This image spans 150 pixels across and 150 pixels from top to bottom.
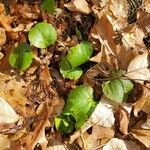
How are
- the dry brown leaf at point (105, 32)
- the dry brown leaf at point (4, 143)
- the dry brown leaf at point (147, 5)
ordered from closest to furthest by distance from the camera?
the dry brown leaf at point (4, 143) < the dry brown leaf at point (105, 32) < the dry brown leaf at point (147, 5)

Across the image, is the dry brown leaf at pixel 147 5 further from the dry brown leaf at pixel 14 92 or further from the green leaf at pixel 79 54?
the dry brown leaf at pixel 14 92

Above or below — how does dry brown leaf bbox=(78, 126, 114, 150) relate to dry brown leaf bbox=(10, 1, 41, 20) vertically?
below

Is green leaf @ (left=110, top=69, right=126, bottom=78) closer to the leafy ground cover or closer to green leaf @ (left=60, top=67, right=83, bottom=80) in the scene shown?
the leafy ground cover

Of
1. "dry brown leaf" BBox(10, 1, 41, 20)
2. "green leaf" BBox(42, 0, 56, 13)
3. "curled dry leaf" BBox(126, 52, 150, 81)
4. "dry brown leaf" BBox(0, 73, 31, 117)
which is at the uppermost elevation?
"green leaf" BBox(42, 0, 56, 13)

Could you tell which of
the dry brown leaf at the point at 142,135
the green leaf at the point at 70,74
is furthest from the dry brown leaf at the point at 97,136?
the green leaf at the point at 70,74

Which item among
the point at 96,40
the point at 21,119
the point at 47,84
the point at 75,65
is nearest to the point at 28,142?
the point at 21,119

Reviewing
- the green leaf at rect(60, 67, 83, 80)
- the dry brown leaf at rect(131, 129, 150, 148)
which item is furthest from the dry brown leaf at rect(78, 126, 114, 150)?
the green leaf at rect(60, 67, 83, 80)

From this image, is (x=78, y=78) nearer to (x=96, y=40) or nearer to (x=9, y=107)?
(x=96, y=40)
